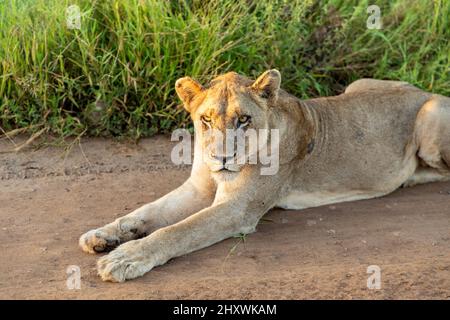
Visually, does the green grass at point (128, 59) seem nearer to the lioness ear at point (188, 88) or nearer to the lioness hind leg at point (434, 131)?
the lioness hind leg at point (434, 131)

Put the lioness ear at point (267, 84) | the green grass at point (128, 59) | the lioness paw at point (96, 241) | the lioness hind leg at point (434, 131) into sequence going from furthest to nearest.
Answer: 1. the green grass at point (128, 59)
2. the lioness hind leg at point (434, 131)
3. the lioness ear at point (267, 84)
4. the lioness paw at point (96, 241)

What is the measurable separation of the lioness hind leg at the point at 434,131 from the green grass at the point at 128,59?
1169 millimetres

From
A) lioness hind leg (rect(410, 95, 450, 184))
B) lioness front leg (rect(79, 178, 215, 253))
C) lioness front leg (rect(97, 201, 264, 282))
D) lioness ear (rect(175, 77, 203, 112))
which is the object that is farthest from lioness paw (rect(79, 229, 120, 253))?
lioness hind leg (rect(410, 95, 450, 184))

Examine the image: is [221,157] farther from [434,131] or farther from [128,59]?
[128,59]

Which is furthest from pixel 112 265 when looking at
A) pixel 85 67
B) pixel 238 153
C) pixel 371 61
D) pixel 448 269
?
pixel 371 61

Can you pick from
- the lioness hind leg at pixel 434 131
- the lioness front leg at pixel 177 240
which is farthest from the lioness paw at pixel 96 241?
the lioness hind leg at pixel 434 131

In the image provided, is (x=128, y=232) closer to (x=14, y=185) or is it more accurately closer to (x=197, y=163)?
(x=197, y=163)

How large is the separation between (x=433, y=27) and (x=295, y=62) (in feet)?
3.71

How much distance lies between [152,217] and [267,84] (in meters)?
0.96

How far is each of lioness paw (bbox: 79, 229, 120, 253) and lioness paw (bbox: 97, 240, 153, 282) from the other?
198 mm

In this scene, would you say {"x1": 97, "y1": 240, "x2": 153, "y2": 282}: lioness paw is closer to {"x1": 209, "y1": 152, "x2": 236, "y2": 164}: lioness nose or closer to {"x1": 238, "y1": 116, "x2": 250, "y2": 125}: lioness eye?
{"x1": 209, "y1": 152, "x2": 236, "y2": 164}: lioness nose

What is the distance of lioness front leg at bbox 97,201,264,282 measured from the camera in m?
4.25

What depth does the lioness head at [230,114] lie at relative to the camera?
458 centimetres

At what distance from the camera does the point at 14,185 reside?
18.0ft
